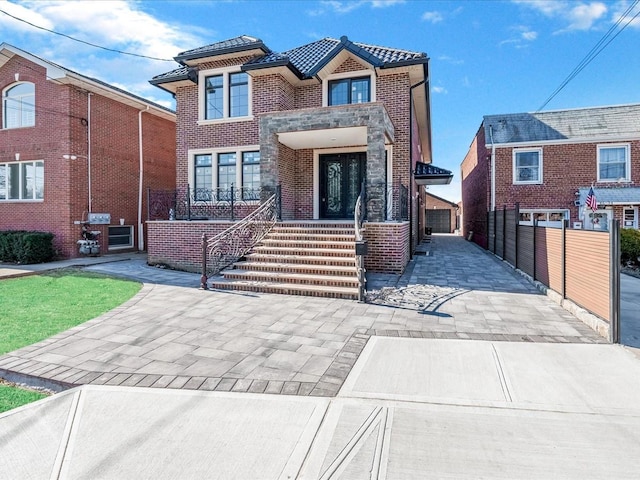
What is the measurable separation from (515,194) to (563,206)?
2.04m

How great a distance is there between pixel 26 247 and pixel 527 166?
2017 cm

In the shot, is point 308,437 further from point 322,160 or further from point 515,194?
point 515,194

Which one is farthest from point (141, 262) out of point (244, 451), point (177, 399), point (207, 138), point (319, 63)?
point (244, 451)

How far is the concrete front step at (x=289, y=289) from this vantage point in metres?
7.05

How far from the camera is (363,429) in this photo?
2752mm

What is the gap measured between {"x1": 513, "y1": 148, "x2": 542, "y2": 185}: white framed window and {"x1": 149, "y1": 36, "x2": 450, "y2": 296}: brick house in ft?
20.6

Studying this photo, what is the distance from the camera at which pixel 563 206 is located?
1628cm

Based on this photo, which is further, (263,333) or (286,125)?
(286,125)

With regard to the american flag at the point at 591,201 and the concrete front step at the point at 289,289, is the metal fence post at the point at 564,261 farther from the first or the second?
the american flag at the point at 591,201

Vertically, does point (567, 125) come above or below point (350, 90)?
above

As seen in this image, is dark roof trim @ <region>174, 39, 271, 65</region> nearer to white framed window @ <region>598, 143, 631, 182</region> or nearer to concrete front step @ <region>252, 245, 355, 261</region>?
concrete front step @ <region>252, 245, 355, 261</region>

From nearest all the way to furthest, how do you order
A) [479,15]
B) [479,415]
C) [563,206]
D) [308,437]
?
[308,437]
[479,415]
[479,15]
[563,206]

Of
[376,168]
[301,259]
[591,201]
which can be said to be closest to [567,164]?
[591,201]

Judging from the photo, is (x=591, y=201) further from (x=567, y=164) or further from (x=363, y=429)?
(x=363, y=429)
